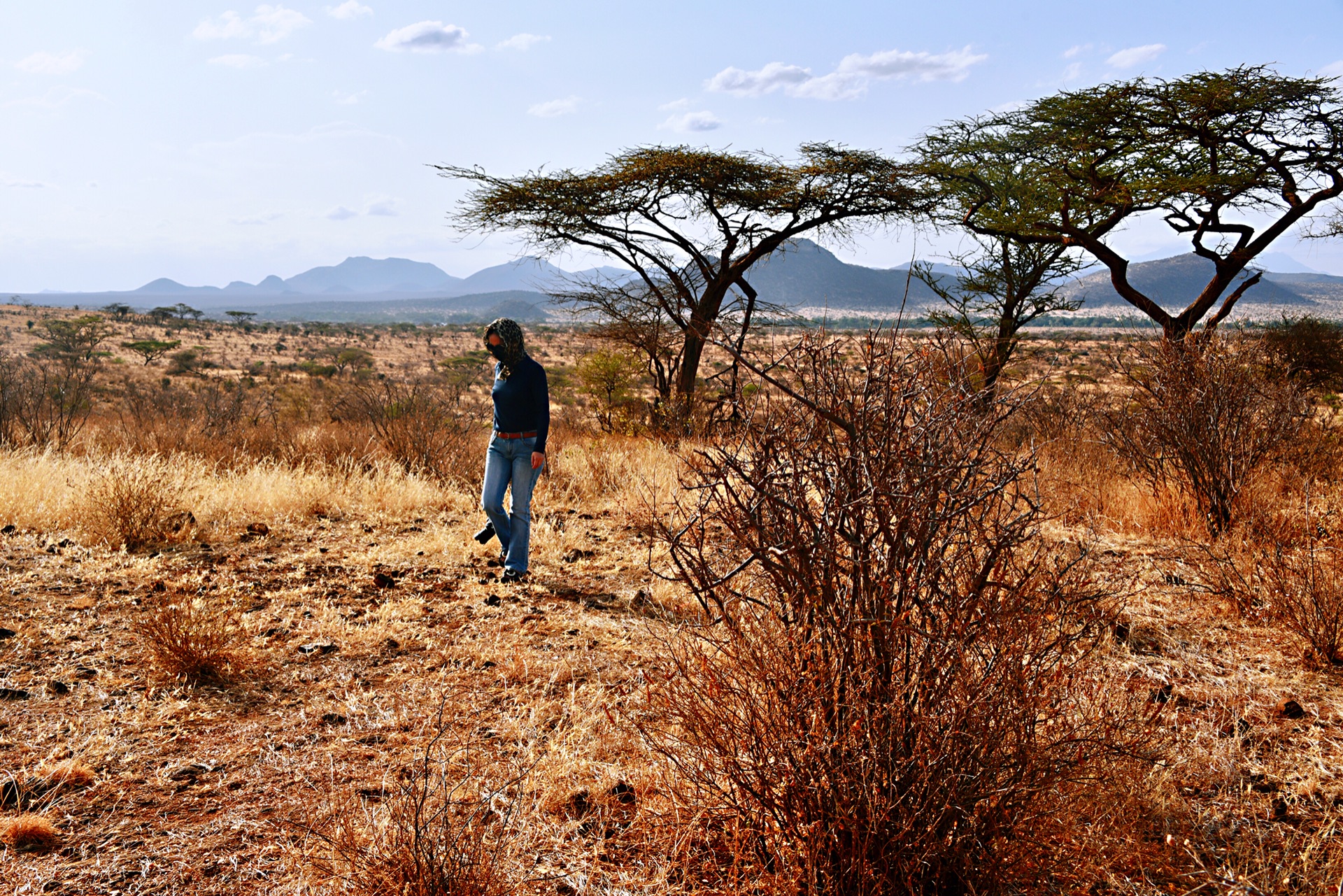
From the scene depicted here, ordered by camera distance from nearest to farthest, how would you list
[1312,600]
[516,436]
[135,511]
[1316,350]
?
[1312,600] → [516,436] → [135,511] → [1316,350]

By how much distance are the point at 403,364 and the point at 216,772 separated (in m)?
40.9


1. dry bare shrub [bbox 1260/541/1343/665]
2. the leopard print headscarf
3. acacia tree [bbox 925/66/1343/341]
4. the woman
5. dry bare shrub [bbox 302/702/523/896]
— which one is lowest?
dry bare shrub [bbox 302/702/523/896]

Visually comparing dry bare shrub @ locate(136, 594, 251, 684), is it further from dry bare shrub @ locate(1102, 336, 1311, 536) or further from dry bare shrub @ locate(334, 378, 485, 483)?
dry bare shrub @ locate(1102, 336, 1311, 536)

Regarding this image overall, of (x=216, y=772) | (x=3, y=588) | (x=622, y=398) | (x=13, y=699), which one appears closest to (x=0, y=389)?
(x=3, y=588)

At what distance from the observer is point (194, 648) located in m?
3.66

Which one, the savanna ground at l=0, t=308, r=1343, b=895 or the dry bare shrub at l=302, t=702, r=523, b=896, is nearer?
the dry bare shrub at l=302, t=702, r=523, b=896

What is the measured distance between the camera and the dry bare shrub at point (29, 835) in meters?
2.39

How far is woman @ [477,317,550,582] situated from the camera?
539cm

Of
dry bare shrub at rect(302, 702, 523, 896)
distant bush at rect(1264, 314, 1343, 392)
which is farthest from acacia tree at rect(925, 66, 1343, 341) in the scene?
dry bare shrub at rect(302, 702, 523, 896)

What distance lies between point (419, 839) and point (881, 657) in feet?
4.11

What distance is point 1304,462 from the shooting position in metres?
7.28

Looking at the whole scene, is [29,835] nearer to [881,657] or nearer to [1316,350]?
[881,657]

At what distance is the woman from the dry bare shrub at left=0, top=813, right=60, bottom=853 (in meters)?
3.05

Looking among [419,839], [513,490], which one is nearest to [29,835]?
[419,839]
